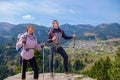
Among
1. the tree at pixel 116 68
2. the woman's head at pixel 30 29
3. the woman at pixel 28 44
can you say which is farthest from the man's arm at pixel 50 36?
the tree at pixel 116 68

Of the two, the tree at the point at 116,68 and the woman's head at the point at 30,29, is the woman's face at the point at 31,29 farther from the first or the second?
the tree at the point at 116,68

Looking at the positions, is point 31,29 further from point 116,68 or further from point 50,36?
point 116,68

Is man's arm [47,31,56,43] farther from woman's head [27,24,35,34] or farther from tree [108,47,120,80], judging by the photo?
tree [108,47,120,80]

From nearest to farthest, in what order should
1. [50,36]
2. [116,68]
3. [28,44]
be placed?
1. [28,44]
2. [50,36]
3. [116,68]

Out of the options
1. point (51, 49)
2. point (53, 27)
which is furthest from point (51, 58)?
point (53, 27)

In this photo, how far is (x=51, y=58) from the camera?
20125mm

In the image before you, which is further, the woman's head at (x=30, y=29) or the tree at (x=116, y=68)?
the tree at (x=116, y=68)

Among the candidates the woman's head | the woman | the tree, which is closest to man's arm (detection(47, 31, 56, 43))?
the woman

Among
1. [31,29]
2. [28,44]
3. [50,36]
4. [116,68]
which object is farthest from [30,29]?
[116,68]

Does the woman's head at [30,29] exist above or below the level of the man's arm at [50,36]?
above

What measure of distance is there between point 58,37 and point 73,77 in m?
3.78

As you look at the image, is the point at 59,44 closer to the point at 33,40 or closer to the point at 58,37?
the point at 58,37

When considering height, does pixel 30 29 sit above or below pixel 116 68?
above

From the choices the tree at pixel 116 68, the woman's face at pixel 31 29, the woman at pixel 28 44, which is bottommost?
the tree at pixel 116 68
